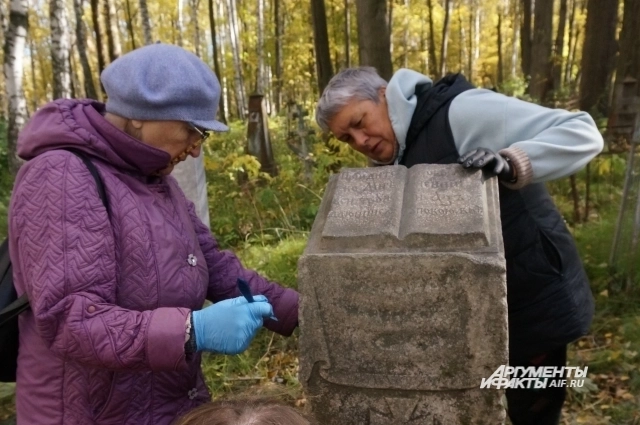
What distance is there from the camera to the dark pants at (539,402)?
2.41m

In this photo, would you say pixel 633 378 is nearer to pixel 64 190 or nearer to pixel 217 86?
pixel 217 86

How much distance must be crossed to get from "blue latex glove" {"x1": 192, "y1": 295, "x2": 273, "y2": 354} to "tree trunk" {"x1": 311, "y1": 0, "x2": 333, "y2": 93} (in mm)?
7882

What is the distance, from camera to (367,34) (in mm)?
5680

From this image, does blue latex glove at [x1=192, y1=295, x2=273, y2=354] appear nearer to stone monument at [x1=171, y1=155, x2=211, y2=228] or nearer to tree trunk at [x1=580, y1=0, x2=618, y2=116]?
stone monument at [x1=171, y1=155, x2=211, y2=228]

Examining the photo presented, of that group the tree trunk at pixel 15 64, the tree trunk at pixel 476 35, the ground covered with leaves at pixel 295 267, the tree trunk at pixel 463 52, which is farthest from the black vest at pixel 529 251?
the tree trunk at pixel 476 35

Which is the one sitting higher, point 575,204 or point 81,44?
point 81,44

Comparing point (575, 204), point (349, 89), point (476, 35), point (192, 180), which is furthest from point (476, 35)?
point (349, 89)

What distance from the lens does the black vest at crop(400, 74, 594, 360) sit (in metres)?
2.01

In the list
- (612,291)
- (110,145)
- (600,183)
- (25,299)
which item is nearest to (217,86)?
(110,145)

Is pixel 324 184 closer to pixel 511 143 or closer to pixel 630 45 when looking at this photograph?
pixel 630 45

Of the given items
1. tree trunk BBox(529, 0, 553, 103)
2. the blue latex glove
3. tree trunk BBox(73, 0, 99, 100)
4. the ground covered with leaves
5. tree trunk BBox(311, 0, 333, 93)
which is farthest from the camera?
tree trunk BBox(73, 0, 99, 100)

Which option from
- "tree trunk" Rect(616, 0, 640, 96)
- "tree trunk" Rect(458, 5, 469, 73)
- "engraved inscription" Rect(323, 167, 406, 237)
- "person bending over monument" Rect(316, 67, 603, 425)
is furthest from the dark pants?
"tree trunk" Rect(458, 5, 469, 73)

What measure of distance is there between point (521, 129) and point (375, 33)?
13.2 ft

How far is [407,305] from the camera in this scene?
1528 mm
